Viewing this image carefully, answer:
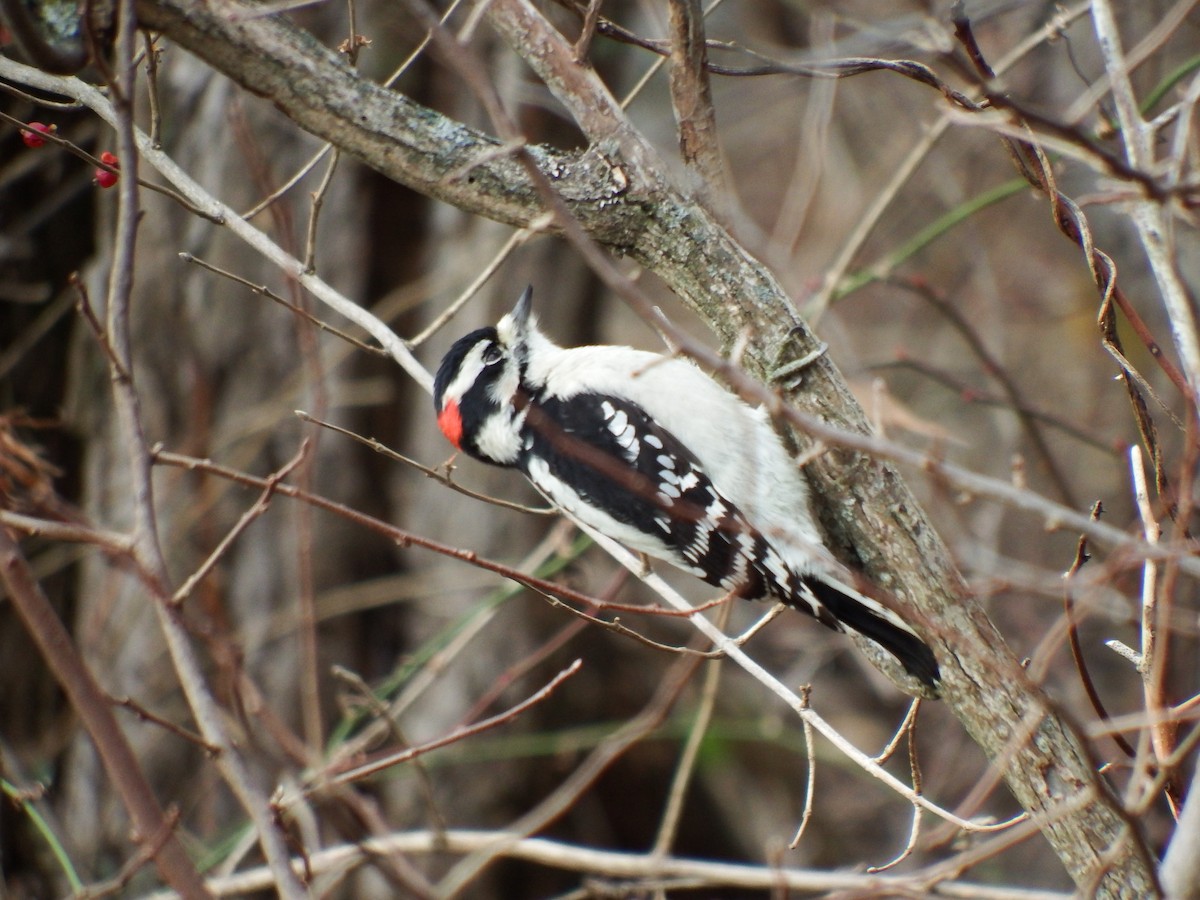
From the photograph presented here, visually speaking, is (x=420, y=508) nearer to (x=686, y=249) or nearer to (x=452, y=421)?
(x=452, y=421)

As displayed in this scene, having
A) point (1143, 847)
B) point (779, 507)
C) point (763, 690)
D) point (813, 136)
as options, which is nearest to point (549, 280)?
point (813, 136)

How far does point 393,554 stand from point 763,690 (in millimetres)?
3163

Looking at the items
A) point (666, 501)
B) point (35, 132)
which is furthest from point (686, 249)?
point (35, 132)

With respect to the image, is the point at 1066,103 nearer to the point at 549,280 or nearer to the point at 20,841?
the point at 549,280

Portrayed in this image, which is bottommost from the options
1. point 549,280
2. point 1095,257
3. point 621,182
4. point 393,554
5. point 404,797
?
point 404,797

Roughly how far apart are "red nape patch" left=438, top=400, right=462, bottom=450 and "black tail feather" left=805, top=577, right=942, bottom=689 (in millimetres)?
1342

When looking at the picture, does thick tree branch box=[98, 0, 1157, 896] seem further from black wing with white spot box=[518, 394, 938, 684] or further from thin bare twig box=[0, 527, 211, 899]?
thin bare twig box=[0, 527, 211, 899]

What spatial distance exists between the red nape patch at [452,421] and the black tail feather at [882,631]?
1.34 metres

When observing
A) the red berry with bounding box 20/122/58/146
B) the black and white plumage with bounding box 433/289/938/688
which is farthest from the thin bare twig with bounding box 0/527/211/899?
the black and white plumage with bounding box 433/289/938/688

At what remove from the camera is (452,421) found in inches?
149

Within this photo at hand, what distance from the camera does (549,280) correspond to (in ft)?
19.8

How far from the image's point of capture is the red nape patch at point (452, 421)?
12.1 feet

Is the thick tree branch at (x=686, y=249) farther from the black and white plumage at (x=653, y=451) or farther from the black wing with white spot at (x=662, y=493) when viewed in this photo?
the black wing with white spot at (x=662, y=493)

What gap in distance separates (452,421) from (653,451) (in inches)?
29.3
